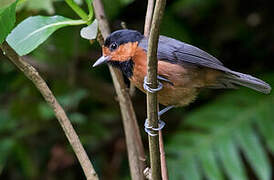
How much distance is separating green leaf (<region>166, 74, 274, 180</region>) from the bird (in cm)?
99

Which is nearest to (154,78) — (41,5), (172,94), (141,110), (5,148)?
(172,94)

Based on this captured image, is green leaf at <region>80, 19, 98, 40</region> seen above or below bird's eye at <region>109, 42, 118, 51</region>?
above

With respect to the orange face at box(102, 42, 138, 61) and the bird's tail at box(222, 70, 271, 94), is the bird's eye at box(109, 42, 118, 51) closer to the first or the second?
the orange face at box(102, 42, 138, 61)

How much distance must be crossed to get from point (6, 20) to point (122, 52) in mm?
551

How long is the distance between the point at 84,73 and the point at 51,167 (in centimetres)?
64

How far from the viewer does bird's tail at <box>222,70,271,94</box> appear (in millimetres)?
1617

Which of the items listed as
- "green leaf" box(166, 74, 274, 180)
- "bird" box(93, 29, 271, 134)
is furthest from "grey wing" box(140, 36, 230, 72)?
"green leaf" box(166, 74, 274, 180)

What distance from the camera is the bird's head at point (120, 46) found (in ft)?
5.28

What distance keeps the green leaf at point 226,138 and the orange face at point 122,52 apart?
1.15m

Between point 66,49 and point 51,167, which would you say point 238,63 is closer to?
point 66,49

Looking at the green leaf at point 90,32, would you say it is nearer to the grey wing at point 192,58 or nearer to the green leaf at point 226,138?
the grey wing at point 192,58

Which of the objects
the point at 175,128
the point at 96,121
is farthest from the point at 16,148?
the point at 175,128

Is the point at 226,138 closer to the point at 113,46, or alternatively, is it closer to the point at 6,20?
the point at 113,46

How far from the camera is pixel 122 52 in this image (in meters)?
1.67
